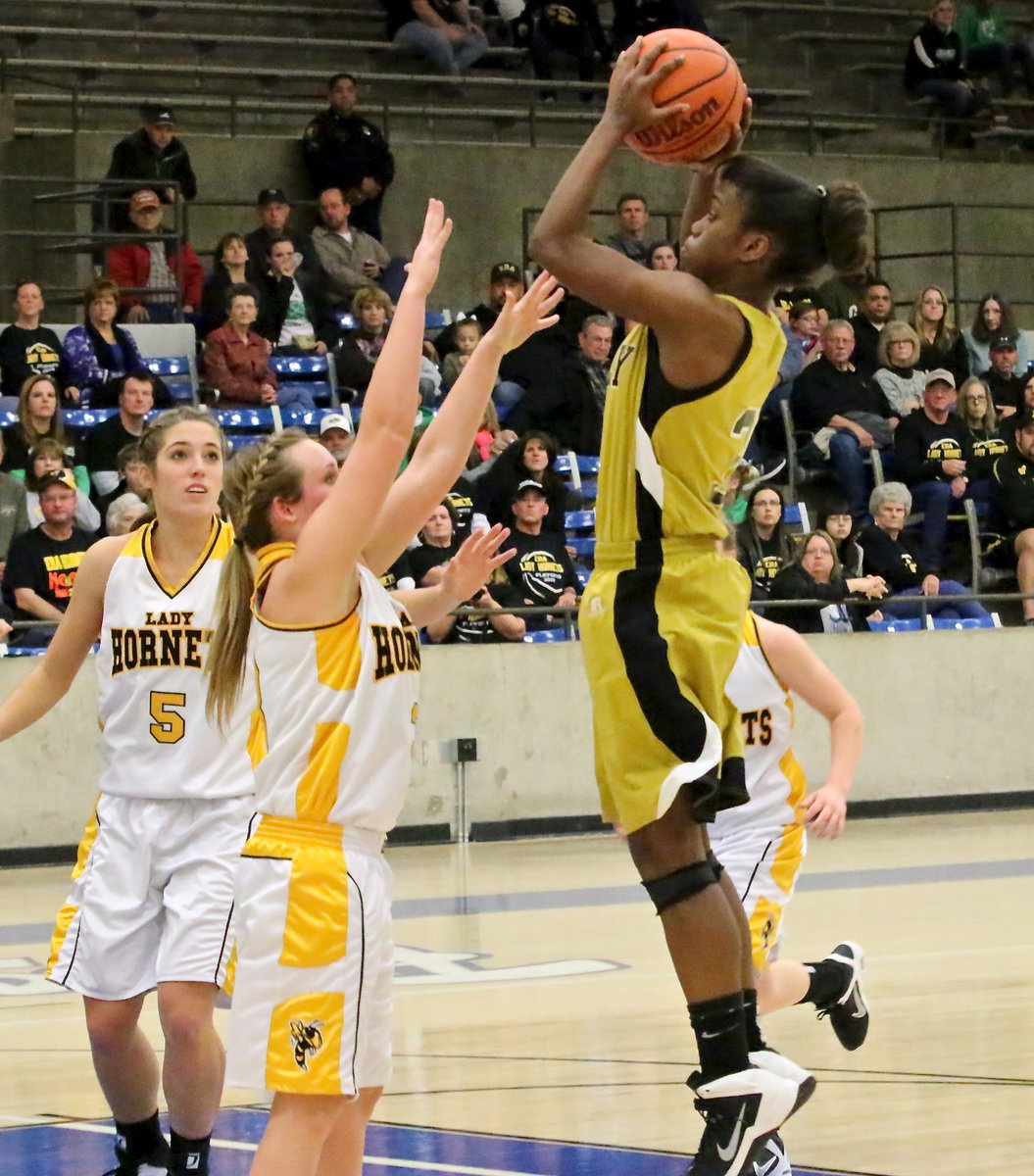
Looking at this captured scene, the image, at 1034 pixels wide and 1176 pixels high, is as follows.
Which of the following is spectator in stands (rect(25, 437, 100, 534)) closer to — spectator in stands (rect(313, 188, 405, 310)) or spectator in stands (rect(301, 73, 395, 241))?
spectator in stands (rect(313, 188, 405, 310))

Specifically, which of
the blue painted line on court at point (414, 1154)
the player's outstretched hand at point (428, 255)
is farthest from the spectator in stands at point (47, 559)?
the player's outstretched hand at point (428, 255)

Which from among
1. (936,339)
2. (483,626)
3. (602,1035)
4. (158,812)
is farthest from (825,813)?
(936,339)

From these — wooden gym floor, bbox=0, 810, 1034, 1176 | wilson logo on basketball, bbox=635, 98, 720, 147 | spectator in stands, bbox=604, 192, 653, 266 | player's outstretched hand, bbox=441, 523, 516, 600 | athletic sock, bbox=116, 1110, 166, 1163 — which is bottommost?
wooden gym floor, bbox=0, 810, 1034, 1176

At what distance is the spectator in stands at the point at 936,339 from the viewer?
52.5ft

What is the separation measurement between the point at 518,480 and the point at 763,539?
165 cm

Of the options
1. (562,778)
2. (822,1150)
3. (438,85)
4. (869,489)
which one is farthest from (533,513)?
(822,1150)

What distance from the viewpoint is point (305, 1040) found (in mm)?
3619

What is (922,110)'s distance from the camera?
65.2 feet

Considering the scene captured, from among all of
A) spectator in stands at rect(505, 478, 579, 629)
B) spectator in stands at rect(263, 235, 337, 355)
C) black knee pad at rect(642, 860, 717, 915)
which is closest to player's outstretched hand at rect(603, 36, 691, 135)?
black knee pad at rect(642, 860, 717, 915)

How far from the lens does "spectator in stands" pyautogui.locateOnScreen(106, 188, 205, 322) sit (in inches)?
571

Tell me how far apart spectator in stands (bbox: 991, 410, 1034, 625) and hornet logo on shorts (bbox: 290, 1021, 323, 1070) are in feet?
37.8

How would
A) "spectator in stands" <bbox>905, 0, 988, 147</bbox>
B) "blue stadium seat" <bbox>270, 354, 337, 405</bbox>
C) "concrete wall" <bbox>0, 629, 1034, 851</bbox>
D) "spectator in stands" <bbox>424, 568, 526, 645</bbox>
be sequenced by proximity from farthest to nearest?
"spectator in stands" <bbox>905, 0, 988, 147</bbox> → "blue stadium seat" <bbox>270, 354, 337, 405</bbox> → "spectator in stands" <bbox>424, 568, 526, 645</bbox> → "concrete wall" <bbox>0, 629, 1034, 851</bbox>

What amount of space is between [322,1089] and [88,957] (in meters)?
1.47

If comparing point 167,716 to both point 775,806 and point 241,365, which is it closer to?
point 775,806
